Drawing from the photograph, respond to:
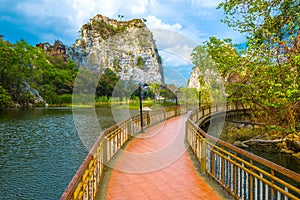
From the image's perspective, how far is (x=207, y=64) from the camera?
33594 mm

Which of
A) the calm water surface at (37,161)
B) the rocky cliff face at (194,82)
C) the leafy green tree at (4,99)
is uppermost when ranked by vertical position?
the rocky cliff face at (194,82)

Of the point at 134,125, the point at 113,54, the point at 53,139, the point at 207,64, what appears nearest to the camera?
the point at 134,125

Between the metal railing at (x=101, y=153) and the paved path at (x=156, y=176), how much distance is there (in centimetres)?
36

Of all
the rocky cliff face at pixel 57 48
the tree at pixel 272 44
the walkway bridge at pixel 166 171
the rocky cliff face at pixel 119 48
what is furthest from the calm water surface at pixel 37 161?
the rocky cliff face at pixel 57 48

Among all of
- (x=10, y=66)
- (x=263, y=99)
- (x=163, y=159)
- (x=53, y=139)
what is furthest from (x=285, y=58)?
(x=10, y=66)

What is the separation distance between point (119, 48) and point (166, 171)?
3735 inches

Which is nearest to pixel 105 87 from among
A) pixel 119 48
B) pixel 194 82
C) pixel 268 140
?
pixel 194 82

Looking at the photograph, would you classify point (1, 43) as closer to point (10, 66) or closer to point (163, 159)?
point (10, 66)

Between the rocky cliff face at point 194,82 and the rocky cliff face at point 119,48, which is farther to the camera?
the rocky cliff face at point 119,48

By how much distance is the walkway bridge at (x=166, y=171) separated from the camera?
3869mm

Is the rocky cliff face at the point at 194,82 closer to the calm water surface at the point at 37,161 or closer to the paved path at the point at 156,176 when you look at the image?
the calm water surface at the point at 37,161

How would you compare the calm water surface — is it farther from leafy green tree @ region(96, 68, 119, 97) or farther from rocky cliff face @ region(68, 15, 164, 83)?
rocky cliff face @ region(68, 15, 164, 83)

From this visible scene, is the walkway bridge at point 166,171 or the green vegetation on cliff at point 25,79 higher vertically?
the green vegetation on cliff at point 25,79

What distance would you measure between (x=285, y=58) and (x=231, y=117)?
19148 mm
